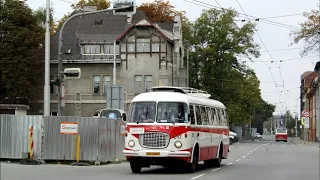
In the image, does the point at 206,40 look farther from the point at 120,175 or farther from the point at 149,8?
the point at 120,175

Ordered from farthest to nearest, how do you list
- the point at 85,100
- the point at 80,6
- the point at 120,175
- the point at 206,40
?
the point at 206,40 < the point at 80,6 < the point at 85,100 < the point at 120,175

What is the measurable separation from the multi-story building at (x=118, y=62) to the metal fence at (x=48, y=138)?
3245 centimetres

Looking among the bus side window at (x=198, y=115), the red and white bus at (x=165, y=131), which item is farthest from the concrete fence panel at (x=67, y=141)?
the bus side window at (x=198, y=115)

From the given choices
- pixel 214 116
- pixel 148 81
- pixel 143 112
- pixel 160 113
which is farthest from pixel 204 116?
pixel 148 81

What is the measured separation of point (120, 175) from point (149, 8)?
53.4 metres

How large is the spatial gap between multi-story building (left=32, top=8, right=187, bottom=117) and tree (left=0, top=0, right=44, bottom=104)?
3.15 m

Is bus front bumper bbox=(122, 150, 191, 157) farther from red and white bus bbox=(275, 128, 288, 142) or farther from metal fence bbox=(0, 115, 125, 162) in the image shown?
red and white bus bbox=(275, 128, 288, 142)

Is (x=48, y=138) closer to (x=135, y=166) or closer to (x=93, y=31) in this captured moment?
(x=135, y=166)

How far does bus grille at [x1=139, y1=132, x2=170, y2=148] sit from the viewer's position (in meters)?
19.2

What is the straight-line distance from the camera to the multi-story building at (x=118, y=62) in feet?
189

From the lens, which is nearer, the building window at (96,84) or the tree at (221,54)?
the building window at (96,84)

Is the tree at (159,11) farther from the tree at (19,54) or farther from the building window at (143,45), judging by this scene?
the tree at (19,54)

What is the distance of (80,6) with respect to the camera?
6788cm

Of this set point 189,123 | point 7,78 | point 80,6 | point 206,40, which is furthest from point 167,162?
point 206,40
